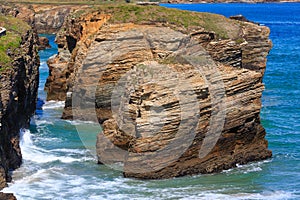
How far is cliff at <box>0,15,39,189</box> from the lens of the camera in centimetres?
3631

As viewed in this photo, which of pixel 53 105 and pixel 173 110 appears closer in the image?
pixel 173 110

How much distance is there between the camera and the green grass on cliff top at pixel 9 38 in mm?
39312

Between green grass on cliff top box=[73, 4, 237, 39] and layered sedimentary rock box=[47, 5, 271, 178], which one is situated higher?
green grass on cliff top box=[73, 4, 237, 39]

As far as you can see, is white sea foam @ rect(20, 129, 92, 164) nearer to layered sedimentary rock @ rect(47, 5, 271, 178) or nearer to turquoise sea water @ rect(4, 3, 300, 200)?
turquoise sea water @ rect(4, 3, 300, 200)

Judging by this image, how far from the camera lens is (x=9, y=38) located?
150 feet

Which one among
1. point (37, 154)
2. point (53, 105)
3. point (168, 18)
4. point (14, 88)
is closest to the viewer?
point (14, 88)

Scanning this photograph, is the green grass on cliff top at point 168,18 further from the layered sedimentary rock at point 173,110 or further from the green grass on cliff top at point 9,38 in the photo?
the green grass on cliff top at point 9,38

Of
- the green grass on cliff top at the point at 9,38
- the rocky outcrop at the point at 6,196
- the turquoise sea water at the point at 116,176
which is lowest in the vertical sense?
the rocky outcrop at the point at 6,196

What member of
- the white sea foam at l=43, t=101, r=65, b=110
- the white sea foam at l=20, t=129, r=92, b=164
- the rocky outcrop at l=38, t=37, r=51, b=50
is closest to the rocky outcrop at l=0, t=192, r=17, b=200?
the white sea foam at l=20, t=129, r=92, b=164

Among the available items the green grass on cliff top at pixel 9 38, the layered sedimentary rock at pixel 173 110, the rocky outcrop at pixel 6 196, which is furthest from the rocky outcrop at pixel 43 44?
the rocky outcrop at pixel 6 196

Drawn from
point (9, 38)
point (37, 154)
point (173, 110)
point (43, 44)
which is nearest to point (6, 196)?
point (173, 110)

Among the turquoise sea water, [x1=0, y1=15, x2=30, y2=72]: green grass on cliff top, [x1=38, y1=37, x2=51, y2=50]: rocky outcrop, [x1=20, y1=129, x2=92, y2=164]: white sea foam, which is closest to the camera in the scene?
the turquoise sea water

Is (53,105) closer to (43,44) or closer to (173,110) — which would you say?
(173,110)

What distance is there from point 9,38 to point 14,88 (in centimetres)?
757
